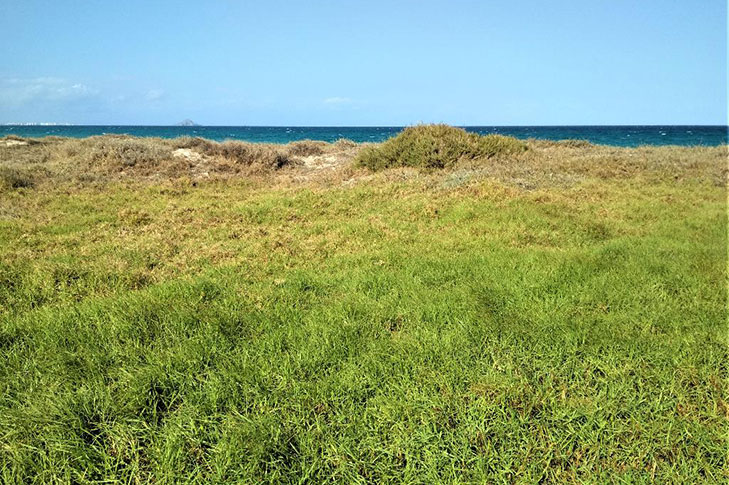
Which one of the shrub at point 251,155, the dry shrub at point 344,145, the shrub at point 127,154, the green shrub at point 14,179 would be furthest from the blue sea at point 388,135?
the green shrub at point 14,179

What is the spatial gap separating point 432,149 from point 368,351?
14830mm

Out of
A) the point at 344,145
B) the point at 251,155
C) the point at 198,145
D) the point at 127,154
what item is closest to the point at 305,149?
the point at 344,145

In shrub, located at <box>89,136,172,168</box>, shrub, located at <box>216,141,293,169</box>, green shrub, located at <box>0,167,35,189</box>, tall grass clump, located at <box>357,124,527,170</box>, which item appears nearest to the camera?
green shrub, located at <box>0,167,35,189</box>

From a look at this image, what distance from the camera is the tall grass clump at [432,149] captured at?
17922mm

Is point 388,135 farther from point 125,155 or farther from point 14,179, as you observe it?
point 14,179

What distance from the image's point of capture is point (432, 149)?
17.9 metres

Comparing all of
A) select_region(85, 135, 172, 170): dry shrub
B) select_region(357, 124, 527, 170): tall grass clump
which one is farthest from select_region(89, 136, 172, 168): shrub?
select_region(357, 124, 527, 170): tall grass clump

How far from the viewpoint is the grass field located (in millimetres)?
2936

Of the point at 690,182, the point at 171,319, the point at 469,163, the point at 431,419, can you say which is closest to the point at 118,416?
the point at 171,319

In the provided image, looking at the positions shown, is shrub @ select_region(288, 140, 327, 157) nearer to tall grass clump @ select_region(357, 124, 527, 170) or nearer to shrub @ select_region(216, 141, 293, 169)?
shrub @ select_region(216, 141, 293, 169)

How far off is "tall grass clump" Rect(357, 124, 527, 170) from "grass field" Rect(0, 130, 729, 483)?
28.2 feet

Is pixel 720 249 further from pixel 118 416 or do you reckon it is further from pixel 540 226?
pixel 118 416

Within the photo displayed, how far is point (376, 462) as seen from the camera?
2.93m

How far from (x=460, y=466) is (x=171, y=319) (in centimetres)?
354
